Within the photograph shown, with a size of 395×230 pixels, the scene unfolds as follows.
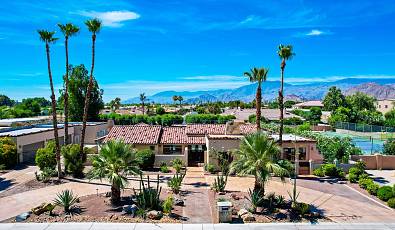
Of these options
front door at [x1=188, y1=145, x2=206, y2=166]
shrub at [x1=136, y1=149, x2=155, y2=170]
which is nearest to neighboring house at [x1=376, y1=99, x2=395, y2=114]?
front door at [x1=188, y1=145, x2=206, y2=166]

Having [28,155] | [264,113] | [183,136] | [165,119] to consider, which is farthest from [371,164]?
[264,113]

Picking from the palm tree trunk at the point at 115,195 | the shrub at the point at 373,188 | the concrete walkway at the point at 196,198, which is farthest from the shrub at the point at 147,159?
the shrub at the point at 373,188

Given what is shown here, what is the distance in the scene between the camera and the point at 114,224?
70.8 ft

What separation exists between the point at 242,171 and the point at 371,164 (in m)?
20.6

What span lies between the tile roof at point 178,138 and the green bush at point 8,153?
14.2 metres

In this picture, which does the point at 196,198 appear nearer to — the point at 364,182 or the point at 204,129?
the point at 364,182

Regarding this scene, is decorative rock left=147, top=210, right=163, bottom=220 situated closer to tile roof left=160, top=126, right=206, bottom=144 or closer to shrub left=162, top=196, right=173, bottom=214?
shrub left=162, top=196, right=173, bottom=214

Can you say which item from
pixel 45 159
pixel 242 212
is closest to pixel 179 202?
pixel 242 212

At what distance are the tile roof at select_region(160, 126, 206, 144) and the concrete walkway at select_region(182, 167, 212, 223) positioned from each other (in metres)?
4.47

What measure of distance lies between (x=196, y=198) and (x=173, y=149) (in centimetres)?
1421

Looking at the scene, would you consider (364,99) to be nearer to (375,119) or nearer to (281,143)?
(375,119)

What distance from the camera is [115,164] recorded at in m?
24.2

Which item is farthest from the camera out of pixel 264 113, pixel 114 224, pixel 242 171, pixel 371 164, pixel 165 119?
pixel 264 113

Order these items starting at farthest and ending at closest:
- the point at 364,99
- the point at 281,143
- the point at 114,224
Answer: the point at 364,99 → the point at 281,143 → the point at 114,224
